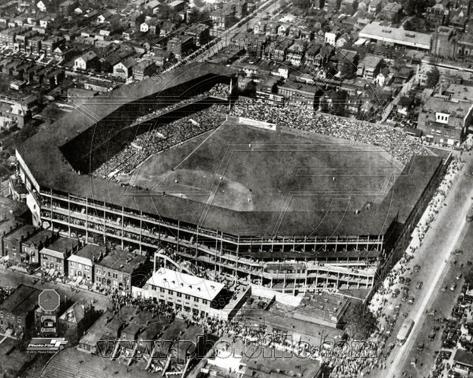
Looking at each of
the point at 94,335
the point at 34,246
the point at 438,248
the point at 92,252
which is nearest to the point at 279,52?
the point at 438,248

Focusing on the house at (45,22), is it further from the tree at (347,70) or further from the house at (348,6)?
the house at (348,6)

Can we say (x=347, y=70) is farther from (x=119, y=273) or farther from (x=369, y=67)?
(x=119, y=273)

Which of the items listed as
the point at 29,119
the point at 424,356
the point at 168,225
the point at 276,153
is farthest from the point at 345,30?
the point at 424,356

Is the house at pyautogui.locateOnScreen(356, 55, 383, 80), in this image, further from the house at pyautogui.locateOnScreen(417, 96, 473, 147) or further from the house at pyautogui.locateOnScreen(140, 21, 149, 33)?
the house at pyautogui.locateOnScreen(140, 21, 149, 33)

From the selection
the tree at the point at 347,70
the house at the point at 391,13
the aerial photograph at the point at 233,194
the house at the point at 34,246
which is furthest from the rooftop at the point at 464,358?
the house at the point at 391,13

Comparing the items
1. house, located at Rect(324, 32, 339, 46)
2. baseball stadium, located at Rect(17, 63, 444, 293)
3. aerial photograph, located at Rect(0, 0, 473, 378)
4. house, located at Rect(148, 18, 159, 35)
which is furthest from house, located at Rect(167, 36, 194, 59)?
house, located at Rect(324, 32, 339, 46)
